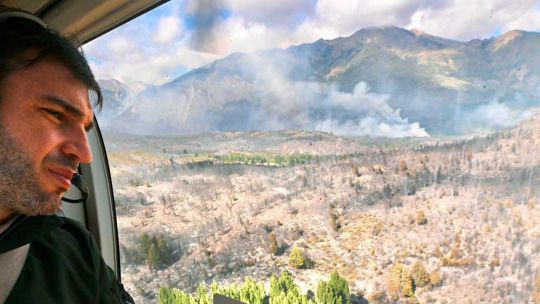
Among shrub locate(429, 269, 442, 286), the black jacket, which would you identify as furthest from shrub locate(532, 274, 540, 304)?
the black jacket

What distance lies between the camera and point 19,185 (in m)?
0.97

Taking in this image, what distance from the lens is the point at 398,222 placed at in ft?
4.87

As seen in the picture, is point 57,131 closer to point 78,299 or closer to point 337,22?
point 78,299

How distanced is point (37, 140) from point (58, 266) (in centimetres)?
43

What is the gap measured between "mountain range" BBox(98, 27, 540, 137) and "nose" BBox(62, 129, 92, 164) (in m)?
0.95

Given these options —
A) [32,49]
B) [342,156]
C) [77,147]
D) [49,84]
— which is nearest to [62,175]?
[77,147]

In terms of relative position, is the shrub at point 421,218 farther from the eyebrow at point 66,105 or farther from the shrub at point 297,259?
the eyebrow at point 66,105

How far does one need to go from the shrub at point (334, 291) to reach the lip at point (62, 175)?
1088 millimetres

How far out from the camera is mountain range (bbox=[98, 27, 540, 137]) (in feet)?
4.20

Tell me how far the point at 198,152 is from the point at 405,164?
3.71 feet

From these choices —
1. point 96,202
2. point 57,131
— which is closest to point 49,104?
point 57,131

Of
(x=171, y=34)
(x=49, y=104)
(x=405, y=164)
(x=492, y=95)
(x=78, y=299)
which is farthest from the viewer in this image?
(x=171, y=34)

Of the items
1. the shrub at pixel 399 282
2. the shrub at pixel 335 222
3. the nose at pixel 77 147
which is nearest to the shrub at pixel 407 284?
the shrub at pixel 399 282

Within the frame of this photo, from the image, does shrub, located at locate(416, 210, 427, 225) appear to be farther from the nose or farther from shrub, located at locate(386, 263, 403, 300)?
the nose
